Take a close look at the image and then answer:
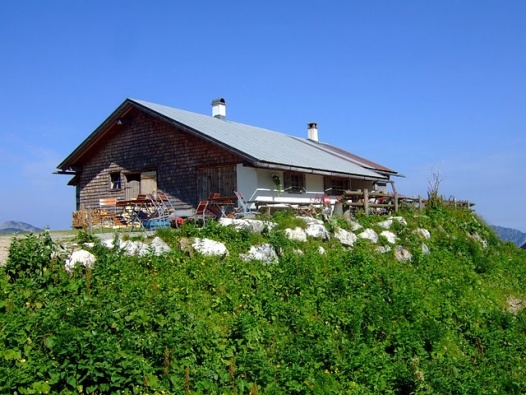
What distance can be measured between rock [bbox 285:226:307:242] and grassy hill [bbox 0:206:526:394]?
0.25 metres

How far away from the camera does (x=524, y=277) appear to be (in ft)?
63.1

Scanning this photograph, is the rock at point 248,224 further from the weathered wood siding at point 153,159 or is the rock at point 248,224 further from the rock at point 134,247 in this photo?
the weathered wood siding at point 153,159

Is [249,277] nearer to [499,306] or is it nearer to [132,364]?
[132,364]

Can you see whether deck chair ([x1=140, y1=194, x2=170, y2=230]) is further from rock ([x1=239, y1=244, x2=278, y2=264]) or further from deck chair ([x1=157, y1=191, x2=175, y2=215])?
rock ([x1=239, y1=244, x2=278, y2=264])

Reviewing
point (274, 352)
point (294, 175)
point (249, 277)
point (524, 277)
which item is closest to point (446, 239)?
point (524, 277)

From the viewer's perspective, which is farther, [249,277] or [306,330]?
[249,277]

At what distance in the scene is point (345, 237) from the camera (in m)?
15.5

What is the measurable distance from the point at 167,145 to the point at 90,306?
1368cm

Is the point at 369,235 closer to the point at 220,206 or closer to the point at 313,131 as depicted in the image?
the point at 220,206

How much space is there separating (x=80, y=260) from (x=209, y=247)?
288 centimetres

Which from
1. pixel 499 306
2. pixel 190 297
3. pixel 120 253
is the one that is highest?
pixel 120 253

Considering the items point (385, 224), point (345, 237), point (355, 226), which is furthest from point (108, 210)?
point (385, 224)

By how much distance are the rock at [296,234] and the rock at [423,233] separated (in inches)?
242

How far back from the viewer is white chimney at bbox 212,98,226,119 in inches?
1086
